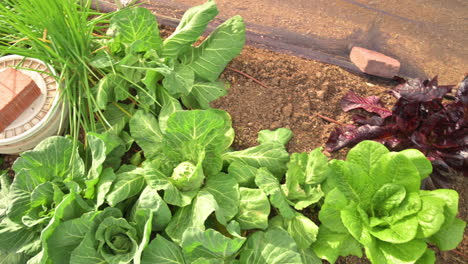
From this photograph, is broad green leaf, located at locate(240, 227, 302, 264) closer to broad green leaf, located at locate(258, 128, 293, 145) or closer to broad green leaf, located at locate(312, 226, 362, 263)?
broad green leaf, located at locate(312, 226, 362, 263)

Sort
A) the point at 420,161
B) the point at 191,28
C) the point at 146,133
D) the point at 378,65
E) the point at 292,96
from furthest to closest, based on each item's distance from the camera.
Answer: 1. the point at 378,65
2. the point at 292,96
3. the point at 191,28
4. the point at 146,133
5. the point at 420,161

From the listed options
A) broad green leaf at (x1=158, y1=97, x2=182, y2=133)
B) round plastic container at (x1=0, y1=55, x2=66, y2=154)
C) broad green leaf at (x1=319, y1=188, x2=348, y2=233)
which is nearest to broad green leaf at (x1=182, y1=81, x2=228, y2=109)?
broad green leaf at (x1=158, y1=97, x2=182, y2=133)

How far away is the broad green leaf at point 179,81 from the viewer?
1.60 metres

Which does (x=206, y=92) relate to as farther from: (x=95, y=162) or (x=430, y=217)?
(x=430, y=217)

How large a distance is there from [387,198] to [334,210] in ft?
0.67

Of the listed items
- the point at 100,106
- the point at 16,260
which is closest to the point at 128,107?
the point at 100,106

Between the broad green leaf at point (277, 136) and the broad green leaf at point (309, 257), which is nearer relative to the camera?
the broad green leaf at point (309, 257)

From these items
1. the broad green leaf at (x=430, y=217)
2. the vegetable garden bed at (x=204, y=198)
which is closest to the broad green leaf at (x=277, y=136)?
the vegetable garden bed at (x=204, y=198)

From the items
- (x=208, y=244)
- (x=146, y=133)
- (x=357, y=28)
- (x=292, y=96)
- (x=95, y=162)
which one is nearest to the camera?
(x=208, y=244)

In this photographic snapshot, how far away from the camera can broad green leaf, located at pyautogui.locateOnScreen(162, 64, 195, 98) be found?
1596mm

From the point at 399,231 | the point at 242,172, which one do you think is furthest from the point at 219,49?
the point at 399,231

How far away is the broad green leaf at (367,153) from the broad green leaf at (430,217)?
22cm

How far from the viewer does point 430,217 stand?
4.08 feet

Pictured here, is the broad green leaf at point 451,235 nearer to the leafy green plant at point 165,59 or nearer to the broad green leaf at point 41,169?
the leafy green plant at point 165,59
